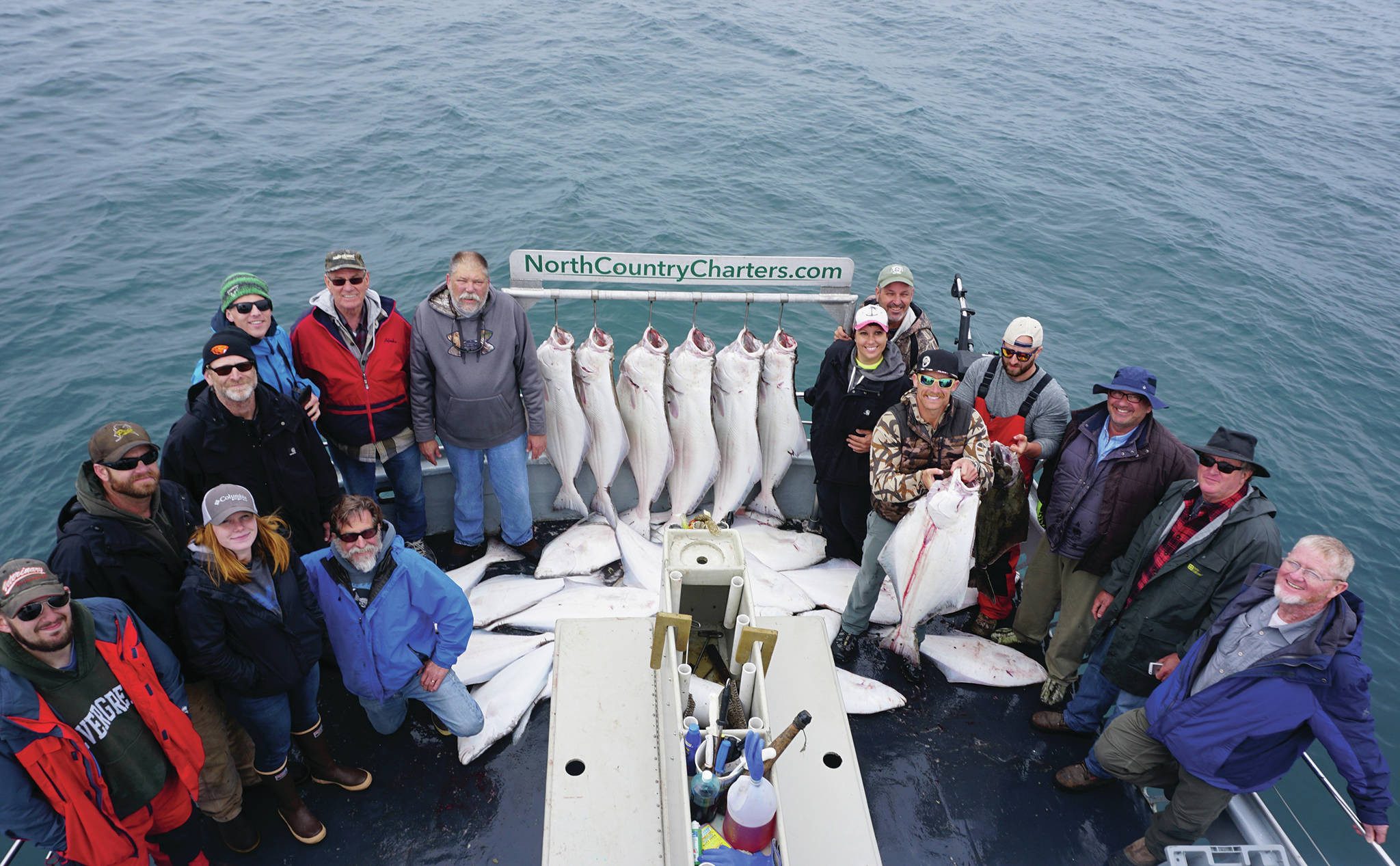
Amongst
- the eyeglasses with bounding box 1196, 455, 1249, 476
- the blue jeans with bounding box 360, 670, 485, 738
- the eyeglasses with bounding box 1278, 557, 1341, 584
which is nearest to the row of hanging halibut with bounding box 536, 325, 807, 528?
the blue jeans with bounding box 360, 670, 485, 738

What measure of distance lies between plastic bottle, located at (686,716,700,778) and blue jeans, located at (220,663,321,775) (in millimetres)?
1969

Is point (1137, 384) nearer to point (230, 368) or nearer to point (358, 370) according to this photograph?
point (358, 370)

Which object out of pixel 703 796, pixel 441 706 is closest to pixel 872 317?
pixel 703 796

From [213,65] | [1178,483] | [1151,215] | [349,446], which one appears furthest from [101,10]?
[1178,483]

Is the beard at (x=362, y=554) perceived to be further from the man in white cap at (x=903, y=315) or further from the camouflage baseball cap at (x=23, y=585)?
the man in white cap at (x=903, y=315)

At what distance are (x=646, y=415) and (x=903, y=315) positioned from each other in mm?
1859

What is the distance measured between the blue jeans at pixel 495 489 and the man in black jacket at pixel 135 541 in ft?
5.57

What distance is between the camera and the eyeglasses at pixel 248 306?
12.5 feet

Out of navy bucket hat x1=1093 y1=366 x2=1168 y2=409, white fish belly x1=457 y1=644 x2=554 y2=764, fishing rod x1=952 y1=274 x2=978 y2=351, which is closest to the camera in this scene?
navy bucket hat x1=1093 y1=366 x2=1168 y2=409

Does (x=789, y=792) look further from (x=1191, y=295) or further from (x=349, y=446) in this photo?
(x=1191, y=295)

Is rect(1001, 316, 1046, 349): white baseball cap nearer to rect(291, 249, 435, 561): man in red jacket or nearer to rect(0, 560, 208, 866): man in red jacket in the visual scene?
rect(291, 249, 435, 561): man in red jacket

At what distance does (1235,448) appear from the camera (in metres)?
3.47

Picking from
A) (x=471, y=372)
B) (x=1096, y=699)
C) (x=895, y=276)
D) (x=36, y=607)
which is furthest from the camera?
(x=895, y=276)

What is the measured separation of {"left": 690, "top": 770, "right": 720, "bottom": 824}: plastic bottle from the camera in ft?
7.89
